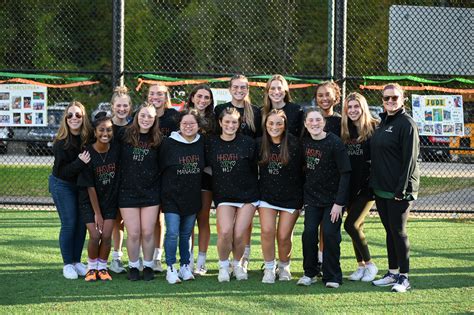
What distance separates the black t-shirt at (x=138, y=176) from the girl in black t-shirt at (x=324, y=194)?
4.51 ft

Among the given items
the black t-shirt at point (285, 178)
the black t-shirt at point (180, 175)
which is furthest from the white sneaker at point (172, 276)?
the black t-shirt at point (285, 178)

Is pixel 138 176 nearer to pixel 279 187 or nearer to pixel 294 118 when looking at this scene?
pixel 279 187

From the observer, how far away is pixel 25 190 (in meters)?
12.2

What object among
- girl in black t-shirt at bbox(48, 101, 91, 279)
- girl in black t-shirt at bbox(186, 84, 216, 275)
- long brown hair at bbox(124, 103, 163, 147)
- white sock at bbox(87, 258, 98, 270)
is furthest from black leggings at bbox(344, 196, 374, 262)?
girl in black t-shirt at bbox(48, 101, 91, 279)

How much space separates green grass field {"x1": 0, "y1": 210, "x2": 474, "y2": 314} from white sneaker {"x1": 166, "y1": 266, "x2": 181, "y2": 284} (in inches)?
3.2

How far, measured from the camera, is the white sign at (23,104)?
9.67 metres

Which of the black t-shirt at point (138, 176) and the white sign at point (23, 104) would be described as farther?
the white sign at point (23, 104)

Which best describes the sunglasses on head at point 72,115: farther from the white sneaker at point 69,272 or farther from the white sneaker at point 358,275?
the white sneaker at point 358,275

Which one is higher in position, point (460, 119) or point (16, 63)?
point (16, 63)

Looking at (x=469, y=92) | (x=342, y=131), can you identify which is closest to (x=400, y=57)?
(x=469, y=92)

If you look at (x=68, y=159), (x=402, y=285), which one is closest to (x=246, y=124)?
(x=68, y=159)

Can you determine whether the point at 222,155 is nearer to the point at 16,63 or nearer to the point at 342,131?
the point at 342,131

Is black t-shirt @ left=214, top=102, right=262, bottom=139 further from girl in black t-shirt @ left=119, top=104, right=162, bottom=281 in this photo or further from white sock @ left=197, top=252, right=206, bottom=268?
white sock @ left=197, top=252, right=206, bottom=268

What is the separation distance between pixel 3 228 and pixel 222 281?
140 inches
